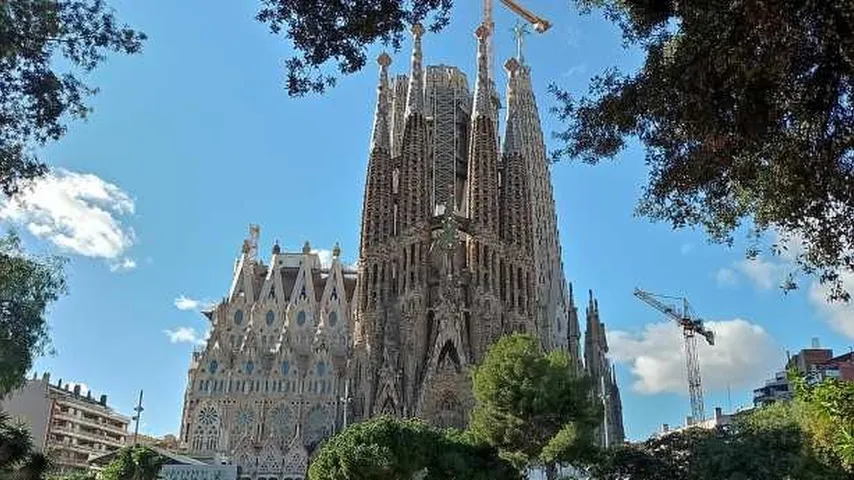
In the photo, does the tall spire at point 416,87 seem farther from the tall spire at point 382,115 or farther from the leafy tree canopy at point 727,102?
the leafy tree canopy at point 727,102

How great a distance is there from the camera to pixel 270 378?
161ft

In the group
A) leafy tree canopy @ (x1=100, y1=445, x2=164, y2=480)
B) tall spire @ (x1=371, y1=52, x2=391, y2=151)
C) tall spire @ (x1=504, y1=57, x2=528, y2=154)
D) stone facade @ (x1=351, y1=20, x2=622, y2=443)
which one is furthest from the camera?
tall spire @ (x1=504, y1=57, x2=528, y2=154)

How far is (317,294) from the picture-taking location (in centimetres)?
5609

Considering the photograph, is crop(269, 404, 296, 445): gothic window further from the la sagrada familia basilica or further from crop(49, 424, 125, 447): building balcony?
crop(49, 424, 125, 447): building balcony

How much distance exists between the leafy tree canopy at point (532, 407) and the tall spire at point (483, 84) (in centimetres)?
2937

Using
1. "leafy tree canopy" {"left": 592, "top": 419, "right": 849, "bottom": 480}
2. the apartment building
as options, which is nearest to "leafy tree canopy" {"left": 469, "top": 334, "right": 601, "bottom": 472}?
"leafy tree canopy" {"left": 592, "top": 419, "right": 849, "bottom": 480}

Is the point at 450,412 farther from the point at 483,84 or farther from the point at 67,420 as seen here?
the point at 67,420

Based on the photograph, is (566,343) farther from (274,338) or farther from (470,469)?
(470,469)

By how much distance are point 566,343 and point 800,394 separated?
50232 millimetres

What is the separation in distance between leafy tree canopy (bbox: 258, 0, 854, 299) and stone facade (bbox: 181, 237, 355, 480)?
38968mm

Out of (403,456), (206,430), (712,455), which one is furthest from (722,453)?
(206,430)

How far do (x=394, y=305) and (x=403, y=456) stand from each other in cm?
2364

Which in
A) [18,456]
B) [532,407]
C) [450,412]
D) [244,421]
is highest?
[450,412]

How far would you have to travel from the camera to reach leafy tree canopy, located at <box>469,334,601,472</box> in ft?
80.5
